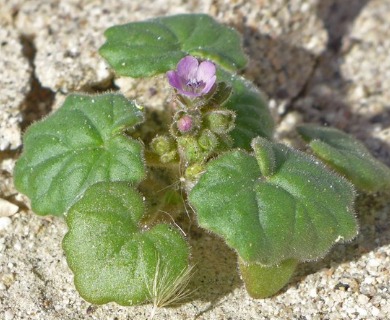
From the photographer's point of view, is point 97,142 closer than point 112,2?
Yes

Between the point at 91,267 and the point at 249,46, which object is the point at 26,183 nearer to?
the point at 91,267

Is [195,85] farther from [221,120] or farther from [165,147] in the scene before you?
[165,147]

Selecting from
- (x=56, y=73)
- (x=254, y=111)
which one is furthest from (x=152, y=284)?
(x=56, y=73)

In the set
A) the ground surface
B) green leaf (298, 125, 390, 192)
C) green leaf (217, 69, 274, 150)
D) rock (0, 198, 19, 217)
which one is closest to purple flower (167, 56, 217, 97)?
green leaf (217, 69, 274, 150)

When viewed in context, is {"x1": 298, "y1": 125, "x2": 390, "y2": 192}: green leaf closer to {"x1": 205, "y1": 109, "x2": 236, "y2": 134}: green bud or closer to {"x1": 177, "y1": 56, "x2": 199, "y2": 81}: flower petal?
{"x1": 205, "y1": 109, "x2": 236, "y2": 134}: green bud

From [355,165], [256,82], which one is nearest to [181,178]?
[355,165]

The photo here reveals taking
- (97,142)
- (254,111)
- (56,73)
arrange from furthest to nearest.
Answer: (56,73), (254,111), (97,142)

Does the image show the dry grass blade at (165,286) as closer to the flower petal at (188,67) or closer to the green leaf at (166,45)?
the flower petal at (188,67)

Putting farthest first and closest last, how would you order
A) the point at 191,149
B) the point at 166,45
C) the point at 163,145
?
the point at 166,45
the point at 163,145
the point at 191,149
